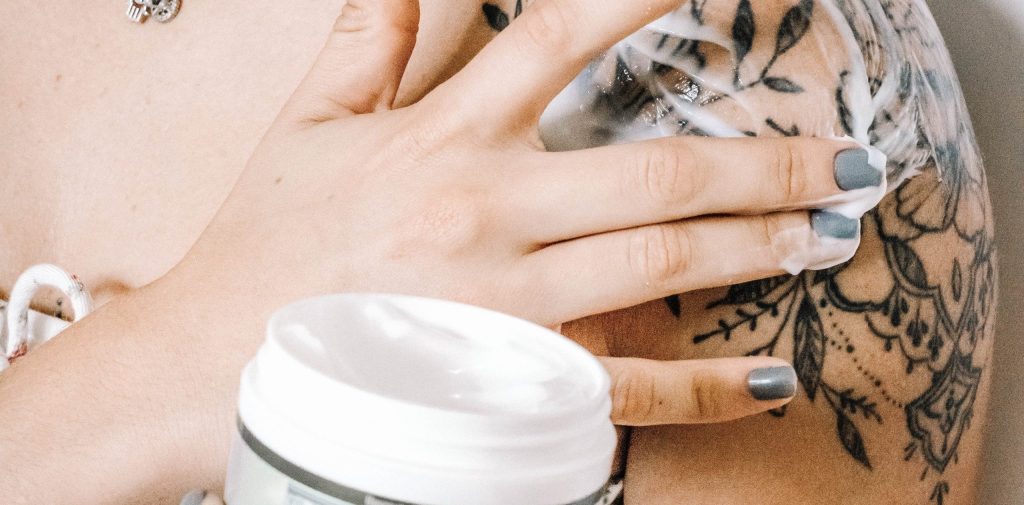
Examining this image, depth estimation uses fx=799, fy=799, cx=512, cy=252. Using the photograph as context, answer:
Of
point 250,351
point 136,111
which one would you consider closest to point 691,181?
point 250,351

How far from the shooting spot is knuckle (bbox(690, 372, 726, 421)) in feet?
1.77

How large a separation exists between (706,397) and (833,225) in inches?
6.5

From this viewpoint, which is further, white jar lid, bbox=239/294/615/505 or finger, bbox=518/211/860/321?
finger, bbox=518/211/860/321

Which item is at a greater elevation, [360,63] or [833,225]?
[360,63]

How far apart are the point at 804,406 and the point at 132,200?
2.36ft

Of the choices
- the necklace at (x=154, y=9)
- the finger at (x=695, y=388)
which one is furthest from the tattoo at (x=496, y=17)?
the necklace at (x=154, y=9)

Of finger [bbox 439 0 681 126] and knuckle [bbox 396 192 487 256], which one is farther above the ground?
finger [bbox 439 0 681 126]

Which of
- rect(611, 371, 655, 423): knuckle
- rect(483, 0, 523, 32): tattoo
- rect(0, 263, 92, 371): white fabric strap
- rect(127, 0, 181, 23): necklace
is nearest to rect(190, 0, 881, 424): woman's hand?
rect(611, 371, 655, 423): knuckle

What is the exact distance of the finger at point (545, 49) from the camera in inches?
21.9

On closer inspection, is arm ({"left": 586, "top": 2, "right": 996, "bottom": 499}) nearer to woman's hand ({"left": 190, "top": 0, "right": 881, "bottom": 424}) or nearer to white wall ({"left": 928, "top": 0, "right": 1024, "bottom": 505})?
woman's hand ({"left": 190, "top": 0, "right": 881, "bottom": 424})

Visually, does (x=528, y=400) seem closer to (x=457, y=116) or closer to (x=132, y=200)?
(x=457, y=116)

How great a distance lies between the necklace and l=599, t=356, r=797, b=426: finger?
2.25 feet

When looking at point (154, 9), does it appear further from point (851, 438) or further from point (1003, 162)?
point (1003, 162)

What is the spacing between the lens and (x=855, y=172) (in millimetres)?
556
